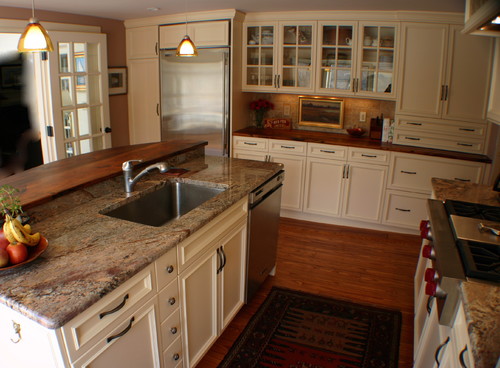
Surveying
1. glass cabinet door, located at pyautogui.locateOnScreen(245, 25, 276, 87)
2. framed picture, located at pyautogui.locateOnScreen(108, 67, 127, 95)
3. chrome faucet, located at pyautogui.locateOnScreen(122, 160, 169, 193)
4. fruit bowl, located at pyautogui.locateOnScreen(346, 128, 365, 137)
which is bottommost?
chrome faucet, located at pyautogui.locateOnScreen(122, 160, 169, 193)

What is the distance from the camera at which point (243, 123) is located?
472cm

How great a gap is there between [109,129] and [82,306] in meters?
3.88

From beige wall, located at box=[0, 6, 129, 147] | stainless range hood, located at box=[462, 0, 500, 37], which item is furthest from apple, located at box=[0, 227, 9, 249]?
beige wall, located at box=[0, 6, 129, 147]

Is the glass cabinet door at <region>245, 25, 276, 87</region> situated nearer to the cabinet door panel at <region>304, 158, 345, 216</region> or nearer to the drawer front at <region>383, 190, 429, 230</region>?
the cabinet door panel at <region>304, 158, 345, 216</region>

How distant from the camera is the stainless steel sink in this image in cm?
230

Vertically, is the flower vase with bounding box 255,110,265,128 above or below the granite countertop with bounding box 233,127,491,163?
above

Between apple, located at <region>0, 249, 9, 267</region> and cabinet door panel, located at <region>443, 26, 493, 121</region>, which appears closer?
apple, located at <region>0, 249, 9, 267</region>

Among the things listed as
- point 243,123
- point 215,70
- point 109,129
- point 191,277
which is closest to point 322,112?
point 243,123

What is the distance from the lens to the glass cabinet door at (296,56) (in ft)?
13.8

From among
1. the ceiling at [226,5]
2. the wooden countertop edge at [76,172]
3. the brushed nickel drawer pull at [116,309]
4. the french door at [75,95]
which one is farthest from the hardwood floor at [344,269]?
the french door at [75,95]

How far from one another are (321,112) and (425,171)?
138 cm

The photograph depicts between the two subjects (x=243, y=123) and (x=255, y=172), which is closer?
(x=255, y=172)

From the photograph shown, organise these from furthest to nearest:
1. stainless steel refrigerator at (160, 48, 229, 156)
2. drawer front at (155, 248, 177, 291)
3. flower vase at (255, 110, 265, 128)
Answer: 1. flower vase at (255, 110, 265, 128)
2. stainless steel refrigerator at (160, 48, 229, 156)
3. drawer front at (155, 248, 177, 291)

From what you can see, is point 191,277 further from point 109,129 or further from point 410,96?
point 109,129
